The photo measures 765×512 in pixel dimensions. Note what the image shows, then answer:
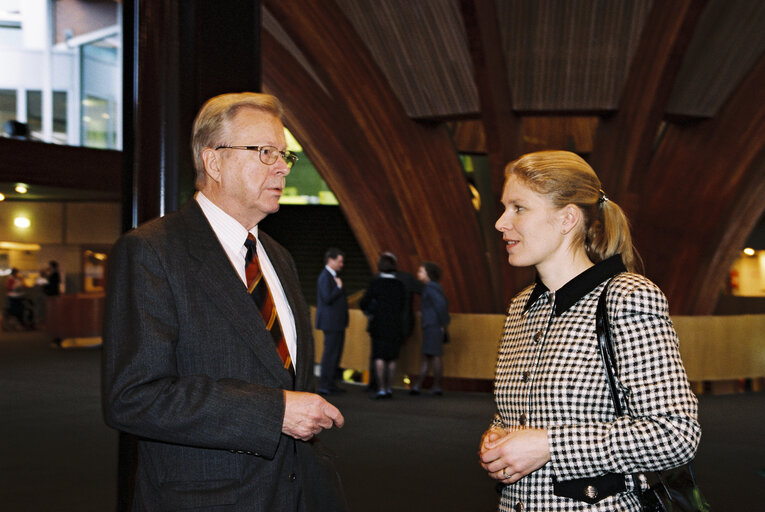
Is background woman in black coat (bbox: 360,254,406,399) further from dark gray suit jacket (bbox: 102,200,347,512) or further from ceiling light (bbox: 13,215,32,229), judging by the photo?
ceiling light (bbox: 13,215,32,229)

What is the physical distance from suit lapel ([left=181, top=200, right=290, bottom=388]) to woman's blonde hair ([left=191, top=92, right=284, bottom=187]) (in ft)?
0.95

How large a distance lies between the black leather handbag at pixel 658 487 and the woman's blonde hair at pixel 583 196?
0.26 meters

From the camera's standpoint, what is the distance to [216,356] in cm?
208

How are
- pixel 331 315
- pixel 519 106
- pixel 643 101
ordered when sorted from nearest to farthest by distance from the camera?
pixel 331 315, pixel 643 101, pixel 519 106

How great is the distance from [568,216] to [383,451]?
5372 millimetres

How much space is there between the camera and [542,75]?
41.7 feet

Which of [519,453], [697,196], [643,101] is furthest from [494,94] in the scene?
[519,453]

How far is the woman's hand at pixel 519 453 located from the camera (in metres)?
2.15

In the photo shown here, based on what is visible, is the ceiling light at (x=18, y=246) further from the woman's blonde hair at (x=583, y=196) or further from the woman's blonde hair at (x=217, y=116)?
the woman's blonde hair at (x=583, y=196)

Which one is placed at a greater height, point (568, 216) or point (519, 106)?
point (519, 106)

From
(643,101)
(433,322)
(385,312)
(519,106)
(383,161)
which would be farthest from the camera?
(383,161)

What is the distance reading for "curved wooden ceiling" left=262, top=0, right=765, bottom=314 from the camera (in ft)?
40.8

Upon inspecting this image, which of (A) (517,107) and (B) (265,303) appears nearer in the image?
(B) (265,303)

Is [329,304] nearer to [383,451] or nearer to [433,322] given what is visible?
[433,322]
